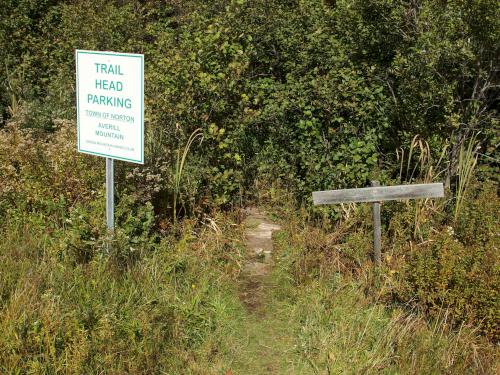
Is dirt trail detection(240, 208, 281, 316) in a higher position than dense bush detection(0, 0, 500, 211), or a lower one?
lower

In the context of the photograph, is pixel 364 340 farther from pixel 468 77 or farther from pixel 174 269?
pixel 468 77

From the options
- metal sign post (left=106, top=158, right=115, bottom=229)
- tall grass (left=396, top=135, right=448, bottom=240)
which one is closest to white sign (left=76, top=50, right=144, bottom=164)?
metal sign post (left=106, top=158, right=115, bottom=229)

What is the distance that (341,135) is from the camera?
6.41 meters

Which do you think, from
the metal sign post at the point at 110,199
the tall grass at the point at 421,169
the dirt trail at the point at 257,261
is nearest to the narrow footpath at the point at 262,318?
the dirt trail at the point at 257,261

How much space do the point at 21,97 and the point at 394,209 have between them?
5.82m

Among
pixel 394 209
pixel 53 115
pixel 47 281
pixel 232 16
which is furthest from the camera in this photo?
pixel 53 115

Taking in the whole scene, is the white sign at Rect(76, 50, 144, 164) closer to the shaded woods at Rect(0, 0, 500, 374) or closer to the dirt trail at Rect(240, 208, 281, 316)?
the shaded woods at Rect(0, 0, 500, 374)

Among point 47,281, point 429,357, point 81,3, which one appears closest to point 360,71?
point 429,357

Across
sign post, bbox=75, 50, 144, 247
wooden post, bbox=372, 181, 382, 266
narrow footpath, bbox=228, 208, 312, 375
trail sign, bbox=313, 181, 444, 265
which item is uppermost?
sign post, bbox=75, 50, 144, 247

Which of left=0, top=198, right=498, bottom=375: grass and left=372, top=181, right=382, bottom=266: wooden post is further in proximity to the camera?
left=372, top=181, right=382, bottom=266: wooden post

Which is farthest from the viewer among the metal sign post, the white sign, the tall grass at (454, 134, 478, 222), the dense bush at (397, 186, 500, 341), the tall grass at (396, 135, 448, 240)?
the tall grass at (454, 134, 478, 222)

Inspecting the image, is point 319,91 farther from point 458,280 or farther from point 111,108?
point 458,280

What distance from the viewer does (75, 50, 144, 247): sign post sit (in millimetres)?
4793

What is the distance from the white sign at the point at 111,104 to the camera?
189 inches
